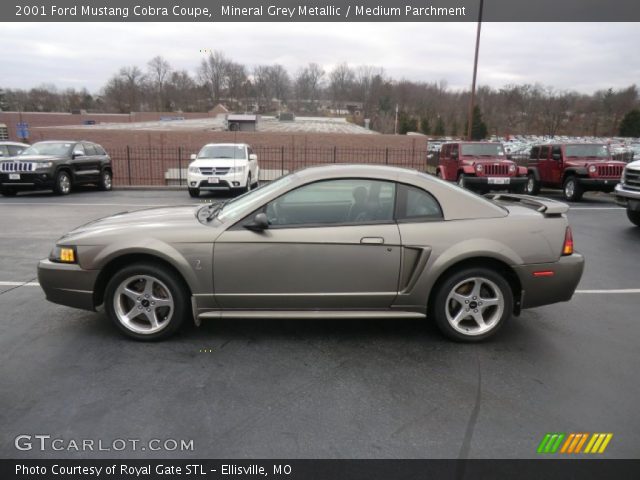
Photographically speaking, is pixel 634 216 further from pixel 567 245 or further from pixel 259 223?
pixel 259 223

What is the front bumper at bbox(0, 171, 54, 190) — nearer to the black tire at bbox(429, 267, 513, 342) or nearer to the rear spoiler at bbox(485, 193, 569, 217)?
the rear spoiler at bbox(485, 193, 569, 217)

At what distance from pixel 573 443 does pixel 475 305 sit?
54.7 inches

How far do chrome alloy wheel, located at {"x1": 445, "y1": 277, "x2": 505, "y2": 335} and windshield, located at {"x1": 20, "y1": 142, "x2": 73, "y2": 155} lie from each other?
14069mm

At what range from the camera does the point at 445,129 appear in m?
72.2

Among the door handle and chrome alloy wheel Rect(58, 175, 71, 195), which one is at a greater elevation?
the door handle

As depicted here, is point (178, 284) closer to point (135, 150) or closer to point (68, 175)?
point (68, 175)

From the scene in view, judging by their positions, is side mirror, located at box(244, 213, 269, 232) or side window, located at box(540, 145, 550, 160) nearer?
side mirror, located at box(244, 213, 269, 232)

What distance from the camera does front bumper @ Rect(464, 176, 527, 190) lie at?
1370cm

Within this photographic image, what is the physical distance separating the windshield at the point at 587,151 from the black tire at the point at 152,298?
14.5 meters

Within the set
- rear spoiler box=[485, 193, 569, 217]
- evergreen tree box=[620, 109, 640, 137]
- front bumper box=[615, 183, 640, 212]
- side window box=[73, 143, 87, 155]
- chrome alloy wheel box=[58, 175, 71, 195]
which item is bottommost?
chrome alloy wheel box=[58, 175, 71, 195]

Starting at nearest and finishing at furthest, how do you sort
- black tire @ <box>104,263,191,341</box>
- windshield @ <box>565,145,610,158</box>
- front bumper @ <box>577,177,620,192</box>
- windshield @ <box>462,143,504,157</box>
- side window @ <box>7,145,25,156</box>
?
black tire @ <box>104,263,191,341</box> → front bumper @ <box>577,177,620,192</box> → windshield @ <box>565,145,610,158</box> → windshield @ <box>462,143,504,157</box> → side window @ <box>7,145,25,156</box>

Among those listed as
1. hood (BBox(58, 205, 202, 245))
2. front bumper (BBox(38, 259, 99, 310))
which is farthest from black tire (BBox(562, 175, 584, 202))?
front bumper (BBox(38, 259, 99, 310))

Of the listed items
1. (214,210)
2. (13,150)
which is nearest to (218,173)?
(13,150)
